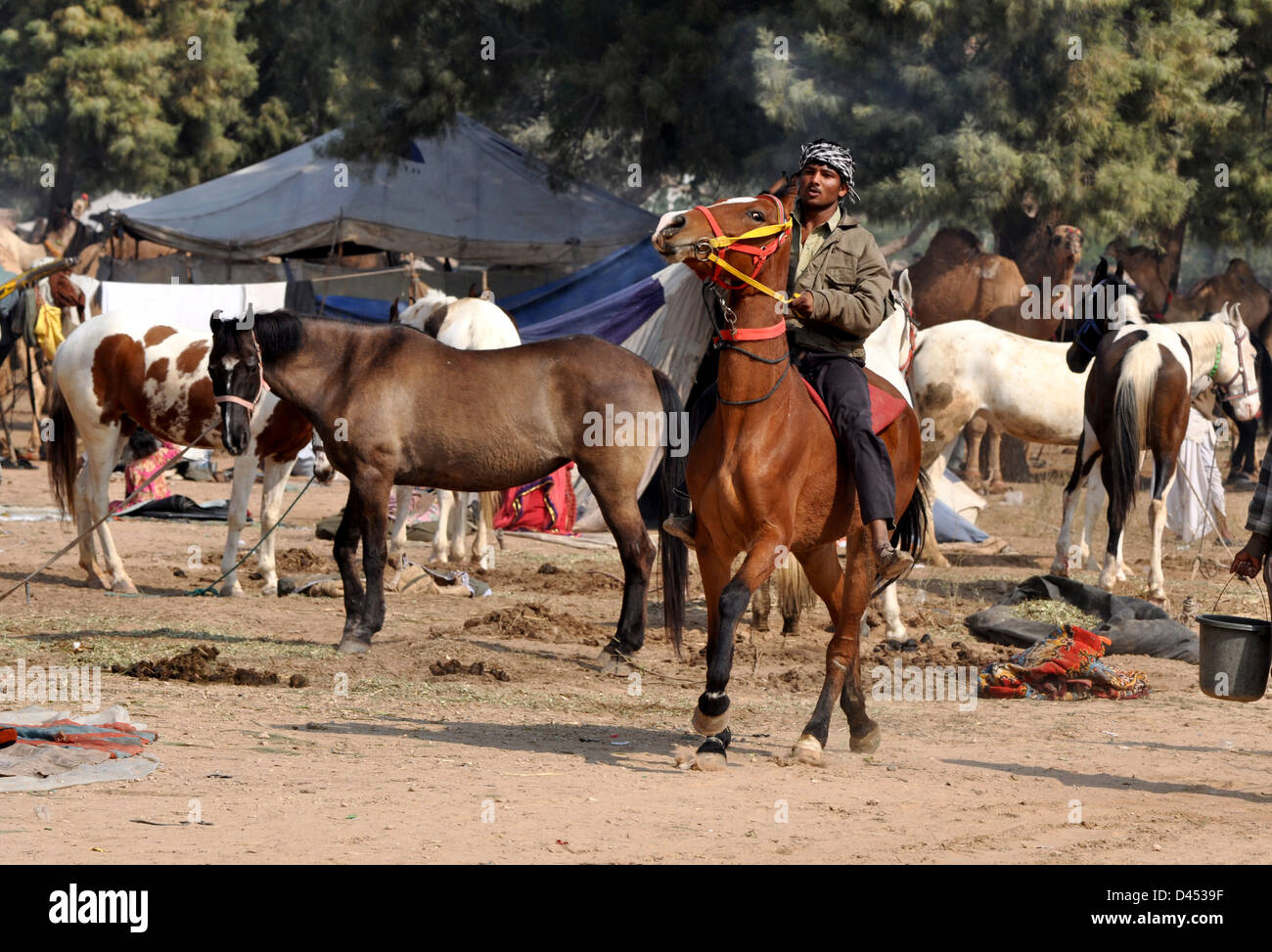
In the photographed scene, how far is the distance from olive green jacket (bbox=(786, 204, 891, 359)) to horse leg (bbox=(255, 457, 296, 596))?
18.7ft

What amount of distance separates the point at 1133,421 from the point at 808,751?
6506 mm

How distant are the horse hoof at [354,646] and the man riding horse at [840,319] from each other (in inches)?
116

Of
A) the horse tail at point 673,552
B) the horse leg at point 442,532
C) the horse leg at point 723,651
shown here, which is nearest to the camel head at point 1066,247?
the horse leg at point 442,532

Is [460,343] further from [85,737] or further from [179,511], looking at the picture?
[85,737]

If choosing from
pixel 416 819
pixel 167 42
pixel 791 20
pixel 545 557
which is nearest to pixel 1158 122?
pixel 791 20

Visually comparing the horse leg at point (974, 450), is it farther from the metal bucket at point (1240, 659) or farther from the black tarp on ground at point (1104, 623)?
the metal bucket at point (1240, 659)

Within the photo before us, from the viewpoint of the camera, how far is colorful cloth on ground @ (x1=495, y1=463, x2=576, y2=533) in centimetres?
1502

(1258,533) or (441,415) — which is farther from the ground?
(441,415)

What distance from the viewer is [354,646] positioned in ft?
29.1

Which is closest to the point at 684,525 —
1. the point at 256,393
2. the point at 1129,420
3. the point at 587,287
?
the point at 256,393

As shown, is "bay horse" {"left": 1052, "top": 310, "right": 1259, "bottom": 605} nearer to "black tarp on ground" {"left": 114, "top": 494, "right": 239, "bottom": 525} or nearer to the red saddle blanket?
the red saddle blanket

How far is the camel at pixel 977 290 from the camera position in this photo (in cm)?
1983

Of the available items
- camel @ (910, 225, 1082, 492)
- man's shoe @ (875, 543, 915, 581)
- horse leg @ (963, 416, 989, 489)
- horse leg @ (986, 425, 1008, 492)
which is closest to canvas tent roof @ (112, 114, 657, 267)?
camel @ (910, 225, 1082, 492)

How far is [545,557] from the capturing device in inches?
540
